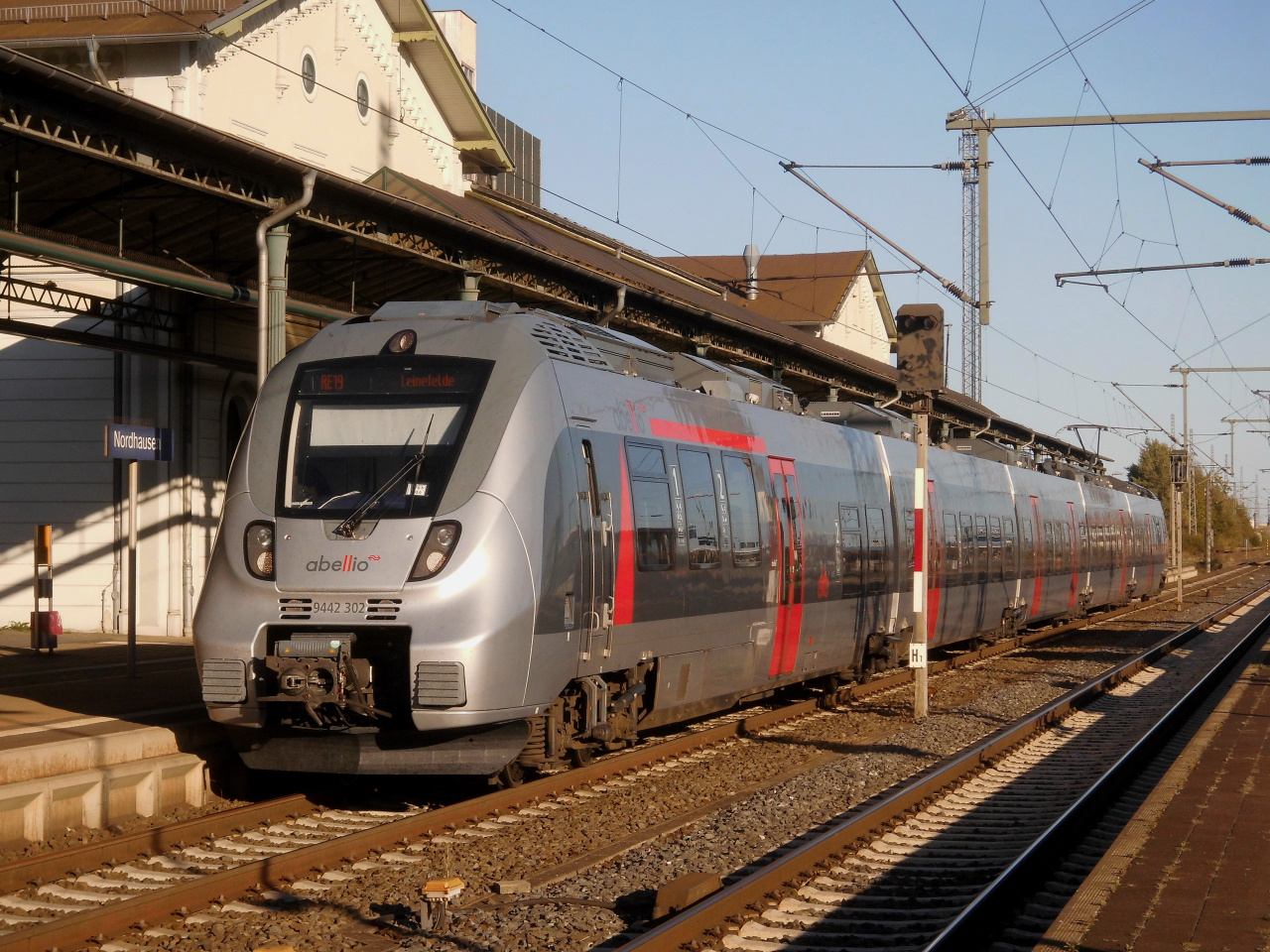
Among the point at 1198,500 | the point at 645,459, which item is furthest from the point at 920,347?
the point at 1198,500

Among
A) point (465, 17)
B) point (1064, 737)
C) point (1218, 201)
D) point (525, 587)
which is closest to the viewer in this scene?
point (525, 587)

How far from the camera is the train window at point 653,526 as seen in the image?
34.3 feet

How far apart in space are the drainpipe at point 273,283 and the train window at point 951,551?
9662mm

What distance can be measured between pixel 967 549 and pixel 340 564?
13.8 meters

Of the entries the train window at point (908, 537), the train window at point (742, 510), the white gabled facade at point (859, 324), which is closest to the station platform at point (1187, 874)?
the train window at point (742, 510)

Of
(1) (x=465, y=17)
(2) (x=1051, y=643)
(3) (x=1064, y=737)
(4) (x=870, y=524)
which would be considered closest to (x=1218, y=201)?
(4) (x=870, y=524)

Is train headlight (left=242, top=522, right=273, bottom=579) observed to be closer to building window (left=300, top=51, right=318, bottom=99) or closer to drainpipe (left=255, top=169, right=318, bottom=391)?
drainpipe (left=255, top=169, right=318, bottom=391)

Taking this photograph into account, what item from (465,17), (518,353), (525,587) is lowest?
(525,587)

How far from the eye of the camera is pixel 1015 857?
7969 millimetres

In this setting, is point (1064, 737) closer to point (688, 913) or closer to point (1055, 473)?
point (688, 913)

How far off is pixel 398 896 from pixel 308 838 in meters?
1.54

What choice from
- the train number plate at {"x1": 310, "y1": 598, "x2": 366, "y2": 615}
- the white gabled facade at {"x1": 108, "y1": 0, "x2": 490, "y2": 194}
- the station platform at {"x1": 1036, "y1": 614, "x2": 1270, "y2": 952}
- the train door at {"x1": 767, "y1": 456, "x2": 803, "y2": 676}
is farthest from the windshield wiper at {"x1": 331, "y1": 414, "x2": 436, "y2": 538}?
the white gabled facade at {"x1": 108, "y1": 0, "x2": 490, "y2": 194}

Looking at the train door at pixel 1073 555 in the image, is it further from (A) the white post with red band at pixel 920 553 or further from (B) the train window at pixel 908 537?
(A) the white post with red band at pixel 920 553

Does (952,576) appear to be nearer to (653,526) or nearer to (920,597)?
(920,597)
